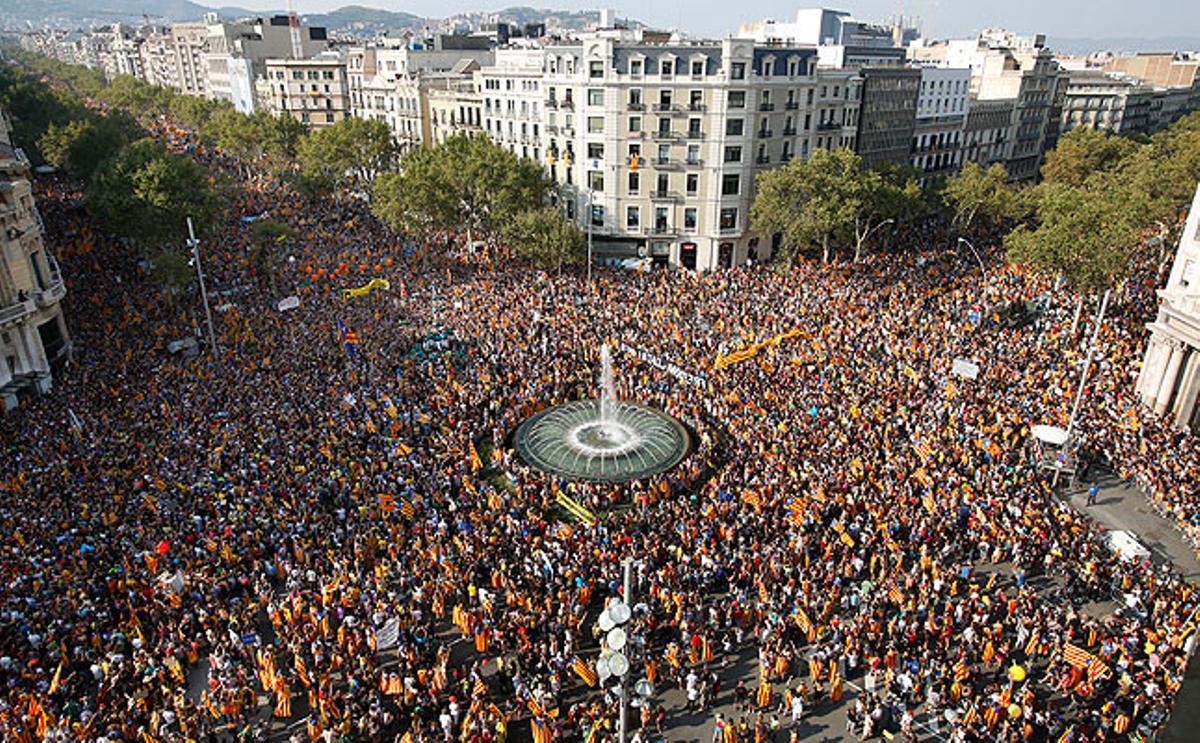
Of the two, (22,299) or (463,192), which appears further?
(463,192)

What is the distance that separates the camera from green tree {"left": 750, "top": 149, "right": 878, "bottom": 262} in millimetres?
60750

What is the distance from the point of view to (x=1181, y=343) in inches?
1542

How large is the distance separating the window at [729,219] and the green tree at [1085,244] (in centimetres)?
2397

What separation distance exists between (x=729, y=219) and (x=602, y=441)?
3782cm

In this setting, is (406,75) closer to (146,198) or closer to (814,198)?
(146,198)

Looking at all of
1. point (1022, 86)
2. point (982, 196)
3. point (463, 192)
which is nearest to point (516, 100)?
point (463, 192)

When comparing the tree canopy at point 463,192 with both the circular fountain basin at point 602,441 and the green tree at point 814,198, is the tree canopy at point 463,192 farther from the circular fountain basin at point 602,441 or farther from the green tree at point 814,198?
the circular fountain basin at point 602,441

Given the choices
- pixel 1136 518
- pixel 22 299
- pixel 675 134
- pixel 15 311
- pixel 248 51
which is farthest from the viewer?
pixel 248 51

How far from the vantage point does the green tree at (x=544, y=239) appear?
2414 inches

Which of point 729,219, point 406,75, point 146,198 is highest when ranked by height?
point 406,75

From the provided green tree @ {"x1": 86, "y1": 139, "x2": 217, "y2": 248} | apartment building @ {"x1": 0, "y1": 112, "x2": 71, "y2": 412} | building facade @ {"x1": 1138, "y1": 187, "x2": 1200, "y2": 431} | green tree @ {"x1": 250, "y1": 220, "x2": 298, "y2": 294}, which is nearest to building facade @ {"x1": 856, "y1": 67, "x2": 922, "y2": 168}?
building facade @ {"x1": 1138, "y1": 187, "x2": 1200, "y2": 431}

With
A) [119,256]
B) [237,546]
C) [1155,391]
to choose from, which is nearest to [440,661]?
[237,546]

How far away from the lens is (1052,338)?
4666 centimetres

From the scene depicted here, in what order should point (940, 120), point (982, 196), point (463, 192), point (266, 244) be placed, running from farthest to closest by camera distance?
point (940, 120) < point (982, 196) < point (463, 192) < point (266, 244)
